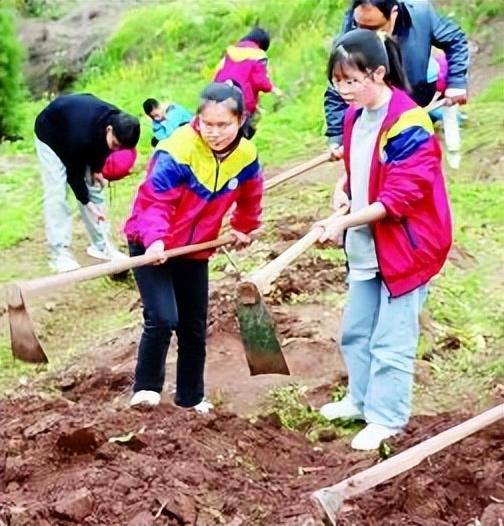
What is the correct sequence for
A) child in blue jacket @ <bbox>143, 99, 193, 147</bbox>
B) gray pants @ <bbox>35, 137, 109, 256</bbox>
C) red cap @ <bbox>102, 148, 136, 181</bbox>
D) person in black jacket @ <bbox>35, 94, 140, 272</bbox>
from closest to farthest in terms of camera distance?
person in black jacket @ <bbox>35, 94, 140, 272</bbox>
red cap @ <bbox>102, 148, 136, 181</bbox>
gray pants @ <bbox>35, 137, 109, 256</bbox>
child in blue jacket @ <bbox>143, 99, 193, 147</bbox>

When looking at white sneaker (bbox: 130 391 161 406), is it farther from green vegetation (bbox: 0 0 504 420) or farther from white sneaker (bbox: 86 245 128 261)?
white sneaker (bbox: 86 245 128 261)

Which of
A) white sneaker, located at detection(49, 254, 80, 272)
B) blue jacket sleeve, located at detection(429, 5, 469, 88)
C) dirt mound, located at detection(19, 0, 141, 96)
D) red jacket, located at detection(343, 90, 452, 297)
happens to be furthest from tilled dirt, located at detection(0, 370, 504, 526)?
dirt mound, located at detection(19, 0, 141, 96)

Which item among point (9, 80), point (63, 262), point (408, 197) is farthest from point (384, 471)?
point (9, 80)

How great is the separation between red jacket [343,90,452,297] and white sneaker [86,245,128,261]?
4.57 metres

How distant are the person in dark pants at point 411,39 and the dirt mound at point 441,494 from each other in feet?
6.79

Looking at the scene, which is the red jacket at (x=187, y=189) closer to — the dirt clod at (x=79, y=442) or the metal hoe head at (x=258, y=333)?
the metal hoe head at (x=258, y=333)

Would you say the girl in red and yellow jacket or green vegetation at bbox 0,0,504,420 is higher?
the girl in red and yellow jacket

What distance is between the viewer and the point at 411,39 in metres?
5.91

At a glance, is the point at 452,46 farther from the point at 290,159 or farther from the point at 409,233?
the point at 290,159

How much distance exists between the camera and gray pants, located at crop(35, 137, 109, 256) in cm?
853

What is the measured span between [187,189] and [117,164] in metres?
3.19

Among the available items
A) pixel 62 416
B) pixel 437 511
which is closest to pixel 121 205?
pixel 62 416

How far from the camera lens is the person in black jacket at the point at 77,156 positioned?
7.53m

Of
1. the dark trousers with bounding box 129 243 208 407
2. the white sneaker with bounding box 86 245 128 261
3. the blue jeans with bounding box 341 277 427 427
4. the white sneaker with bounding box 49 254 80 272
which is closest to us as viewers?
the blue jeans with bounding box 341 277 427 427
